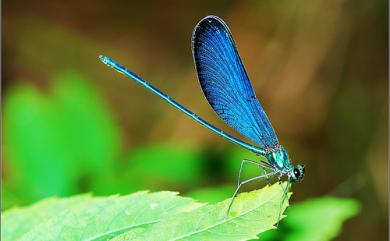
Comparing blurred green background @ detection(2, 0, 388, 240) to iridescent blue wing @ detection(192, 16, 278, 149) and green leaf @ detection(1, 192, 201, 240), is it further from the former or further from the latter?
green leaf @ detection(1, 192, 201, 240)

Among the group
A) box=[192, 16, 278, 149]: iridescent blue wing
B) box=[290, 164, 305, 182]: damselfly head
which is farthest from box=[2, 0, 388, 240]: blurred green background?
box=[290, 164, 305, 182]: damselfly head

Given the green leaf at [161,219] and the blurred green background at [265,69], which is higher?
the blurred green background at [265,69]

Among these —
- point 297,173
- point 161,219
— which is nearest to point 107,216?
point 161,219

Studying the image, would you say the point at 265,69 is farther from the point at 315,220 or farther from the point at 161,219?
the point at 161,219

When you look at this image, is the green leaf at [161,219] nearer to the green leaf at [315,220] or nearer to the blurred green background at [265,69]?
the green leaf at [315,220]

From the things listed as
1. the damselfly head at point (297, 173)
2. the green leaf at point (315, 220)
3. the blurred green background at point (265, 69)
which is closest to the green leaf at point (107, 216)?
the green leaf at point (315, 220)
